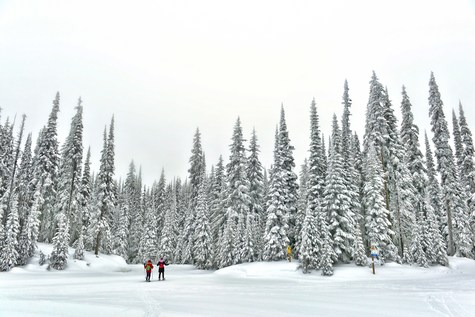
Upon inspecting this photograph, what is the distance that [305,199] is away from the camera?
37875 mm

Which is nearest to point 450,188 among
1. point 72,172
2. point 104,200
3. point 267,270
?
point 267,270

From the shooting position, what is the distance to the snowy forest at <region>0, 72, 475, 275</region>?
32.9m

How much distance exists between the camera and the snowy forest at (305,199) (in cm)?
3294

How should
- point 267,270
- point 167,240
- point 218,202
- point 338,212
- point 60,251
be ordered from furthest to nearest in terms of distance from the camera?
point 167,240, point 218,202, point 60,251, point 338,212, point 267,270

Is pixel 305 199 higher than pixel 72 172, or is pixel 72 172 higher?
pixel 72 172

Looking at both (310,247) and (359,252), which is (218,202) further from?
(359,252)

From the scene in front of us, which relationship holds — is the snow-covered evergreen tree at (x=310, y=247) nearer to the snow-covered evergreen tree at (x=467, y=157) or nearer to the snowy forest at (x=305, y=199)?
the snowy forest at (x=305, y=199)

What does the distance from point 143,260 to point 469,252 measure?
165 feet

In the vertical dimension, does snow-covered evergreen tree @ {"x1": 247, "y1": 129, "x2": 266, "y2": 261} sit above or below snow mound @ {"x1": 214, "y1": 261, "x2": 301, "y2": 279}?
above

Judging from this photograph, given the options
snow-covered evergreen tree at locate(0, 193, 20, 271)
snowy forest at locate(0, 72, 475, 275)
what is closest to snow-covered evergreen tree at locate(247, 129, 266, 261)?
snowy forest at locate(0, 72, 475, 275)

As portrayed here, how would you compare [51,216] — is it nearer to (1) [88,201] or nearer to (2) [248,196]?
(1) [88,201]

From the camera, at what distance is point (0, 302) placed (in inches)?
542

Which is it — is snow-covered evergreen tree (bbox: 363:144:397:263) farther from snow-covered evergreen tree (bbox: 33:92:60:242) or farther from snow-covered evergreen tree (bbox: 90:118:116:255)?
snow-covered evergreen tree (bbox: 33:92:60:242)

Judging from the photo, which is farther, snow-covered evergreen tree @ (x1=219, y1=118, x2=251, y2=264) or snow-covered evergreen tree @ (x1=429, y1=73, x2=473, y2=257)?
snow-covered evergreen tree @ (x1=429, y1=73, x2=473, y2=257)
